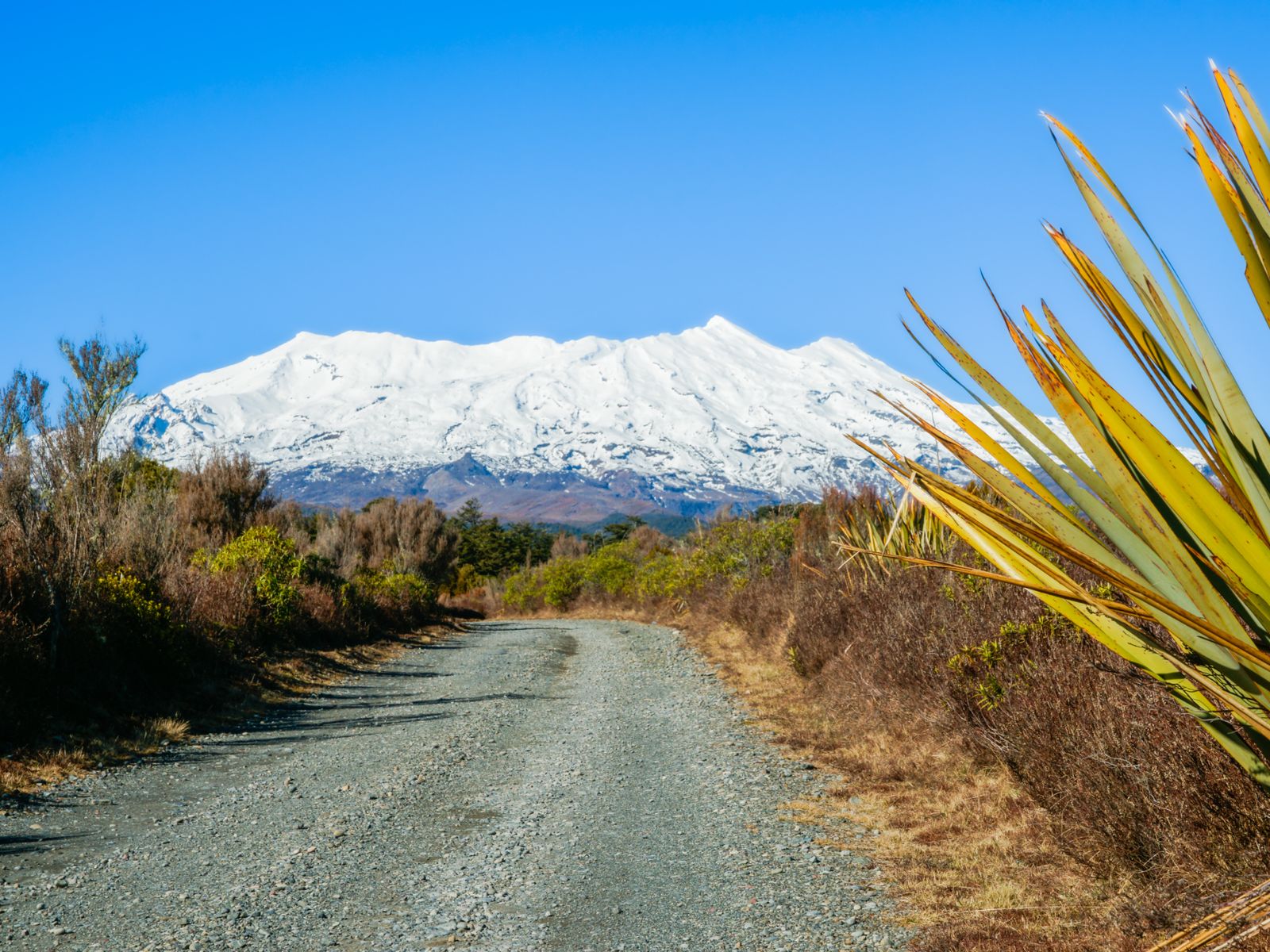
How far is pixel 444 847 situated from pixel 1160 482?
5026mm

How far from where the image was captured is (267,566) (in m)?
15.7

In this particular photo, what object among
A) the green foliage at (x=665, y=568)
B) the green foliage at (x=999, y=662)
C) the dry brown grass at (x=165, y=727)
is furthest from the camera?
the green foliage at (x=665, y=568)

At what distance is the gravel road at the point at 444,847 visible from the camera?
4.09 meters

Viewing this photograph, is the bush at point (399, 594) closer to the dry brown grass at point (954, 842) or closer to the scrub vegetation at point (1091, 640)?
the scrub vegetation at point (1091, 640)

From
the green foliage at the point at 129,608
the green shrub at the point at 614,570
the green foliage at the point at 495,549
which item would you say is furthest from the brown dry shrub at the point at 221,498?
the green foliage at the point at 495,549

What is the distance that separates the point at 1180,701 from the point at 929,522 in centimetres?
839

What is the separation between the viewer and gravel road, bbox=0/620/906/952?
409 cm

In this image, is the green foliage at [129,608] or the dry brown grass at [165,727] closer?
the dry brown grass at [165,727]

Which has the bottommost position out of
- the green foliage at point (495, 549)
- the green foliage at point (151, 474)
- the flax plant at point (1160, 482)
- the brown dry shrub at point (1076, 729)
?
the green foliage at point (495, 549)

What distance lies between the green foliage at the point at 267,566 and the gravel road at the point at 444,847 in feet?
16.2

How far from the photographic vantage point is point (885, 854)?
16.6 ft

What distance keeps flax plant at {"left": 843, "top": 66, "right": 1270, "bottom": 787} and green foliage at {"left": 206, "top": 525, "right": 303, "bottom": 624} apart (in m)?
14.2

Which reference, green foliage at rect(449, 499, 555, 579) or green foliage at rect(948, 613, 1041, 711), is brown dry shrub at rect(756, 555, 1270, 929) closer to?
green foliage at rect(948, 613, 1041, 711)

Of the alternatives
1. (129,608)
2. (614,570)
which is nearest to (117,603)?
(129,608)
